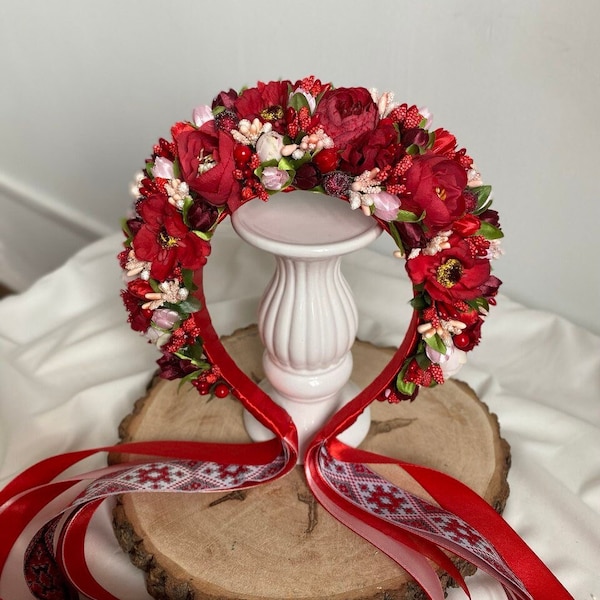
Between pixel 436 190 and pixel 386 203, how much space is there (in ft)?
0.16

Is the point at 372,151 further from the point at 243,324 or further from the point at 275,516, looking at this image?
the point at 243,324

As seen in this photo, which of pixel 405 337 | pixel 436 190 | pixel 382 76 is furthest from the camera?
pixel 382 76

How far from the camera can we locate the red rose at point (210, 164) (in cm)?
71

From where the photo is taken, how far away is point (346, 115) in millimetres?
745

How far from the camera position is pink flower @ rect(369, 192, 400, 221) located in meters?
0.70

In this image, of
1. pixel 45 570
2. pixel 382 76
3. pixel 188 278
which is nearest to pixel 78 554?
pixel 45 570

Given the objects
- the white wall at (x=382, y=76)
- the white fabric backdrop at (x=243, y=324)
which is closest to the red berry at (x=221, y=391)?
the white fabric backdrop at (x=243, y=324)

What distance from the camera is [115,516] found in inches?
33.3

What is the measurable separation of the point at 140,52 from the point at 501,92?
0.74 m

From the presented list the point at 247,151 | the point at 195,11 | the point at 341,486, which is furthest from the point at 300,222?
the point at 195,11

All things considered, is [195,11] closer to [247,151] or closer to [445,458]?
[247,151]

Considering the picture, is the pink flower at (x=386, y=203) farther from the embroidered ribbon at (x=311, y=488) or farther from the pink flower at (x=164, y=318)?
the pink flower at (x=164, y=318)

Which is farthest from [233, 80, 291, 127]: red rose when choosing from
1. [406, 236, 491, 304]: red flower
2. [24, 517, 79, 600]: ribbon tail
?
[24, 517, 79, 600]: ribbon tail

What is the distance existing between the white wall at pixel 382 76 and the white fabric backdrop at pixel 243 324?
0.50 ft
